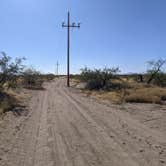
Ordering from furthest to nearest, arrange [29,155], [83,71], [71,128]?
Answer: [83,71] → [71,128] → [29,155]

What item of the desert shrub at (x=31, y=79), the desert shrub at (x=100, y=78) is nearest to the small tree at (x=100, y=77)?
the desert shrub at (x=100, y=78)

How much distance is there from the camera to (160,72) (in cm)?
4672

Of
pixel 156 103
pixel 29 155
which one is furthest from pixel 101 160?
pixel 156 103

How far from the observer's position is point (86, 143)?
8594 mm

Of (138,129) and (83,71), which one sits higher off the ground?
(83,71)

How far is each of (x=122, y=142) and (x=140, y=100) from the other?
14.1m

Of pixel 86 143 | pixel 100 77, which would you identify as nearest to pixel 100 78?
pixel 100 77

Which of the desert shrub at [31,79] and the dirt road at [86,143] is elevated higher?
the desert shrub at [31,79]

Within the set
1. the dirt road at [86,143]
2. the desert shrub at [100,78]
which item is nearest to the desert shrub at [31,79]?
the desert shrub at [100,78]

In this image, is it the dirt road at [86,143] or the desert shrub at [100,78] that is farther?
the desert shrub at [100,78]

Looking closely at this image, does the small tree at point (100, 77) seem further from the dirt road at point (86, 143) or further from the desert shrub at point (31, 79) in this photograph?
the dirt road at point (86, 143)

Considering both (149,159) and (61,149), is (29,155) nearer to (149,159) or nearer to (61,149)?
(61,149)

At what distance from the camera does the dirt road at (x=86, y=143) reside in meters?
6.85

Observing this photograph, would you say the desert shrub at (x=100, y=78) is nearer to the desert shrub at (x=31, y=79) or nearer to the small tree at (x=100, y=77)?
the small tree at (x=100, y=77)
